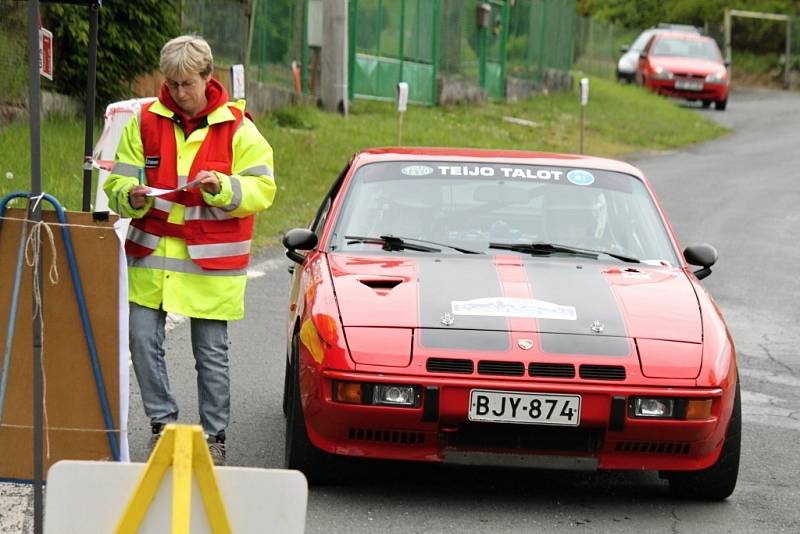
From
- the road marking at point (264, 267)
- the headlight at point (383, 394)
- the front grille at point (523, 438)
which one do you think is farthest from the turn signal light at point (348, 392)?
the road marking at point (264, 267)

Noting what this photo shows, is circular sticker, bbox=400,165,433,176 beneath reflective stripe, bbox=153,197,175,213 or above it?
beneath

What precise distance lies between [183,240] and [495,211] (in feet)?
5.95

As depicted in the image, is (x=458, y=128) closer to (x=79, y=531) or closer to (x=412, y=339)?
(x=412, y=339)

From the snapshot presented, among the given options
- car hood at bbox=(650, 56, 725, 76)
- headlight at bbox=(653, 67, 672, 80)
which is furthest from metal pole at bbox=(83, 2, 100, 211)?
headlight at bbox=(653, 67, 672, 80)

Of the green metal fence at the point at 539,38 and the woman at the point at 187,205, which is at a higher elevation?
the woman at the point at 187,205

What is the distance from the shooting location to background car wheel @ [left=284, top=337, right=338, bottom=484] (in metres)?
6.59

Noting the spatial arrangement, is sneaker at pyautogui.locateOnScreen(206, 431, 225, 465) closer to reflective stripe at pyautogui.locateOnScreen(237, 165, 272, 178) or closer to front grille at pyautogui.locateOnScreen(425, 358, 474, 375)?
front grille at pyautogui.locateOnScreen(425, 358, 474, 375)

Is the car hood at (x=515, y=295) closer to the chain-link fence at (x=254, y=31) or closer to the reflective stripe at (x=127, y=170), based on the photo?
the reflective stripe at (x=127, y=170)

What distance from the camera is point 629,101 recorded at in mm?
Result: 35719

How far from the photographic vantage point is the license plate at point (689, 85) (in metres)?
38.4

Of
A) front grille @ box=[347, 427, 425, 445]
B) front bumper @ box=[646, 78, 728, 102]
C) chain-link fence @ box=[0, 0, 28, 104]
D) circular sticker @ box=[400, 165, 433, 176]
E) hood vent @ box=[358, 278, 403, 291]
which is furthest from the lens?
front bumper @ box=[646, 78, 728, 102]

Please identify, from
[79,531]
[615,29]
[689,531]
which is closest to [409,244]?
[689,531]

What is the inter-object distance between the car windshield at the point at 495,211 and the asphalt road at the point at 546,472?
1033 mm

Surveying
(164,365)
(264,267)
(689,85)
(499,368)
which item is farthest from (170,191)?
(689,85)
